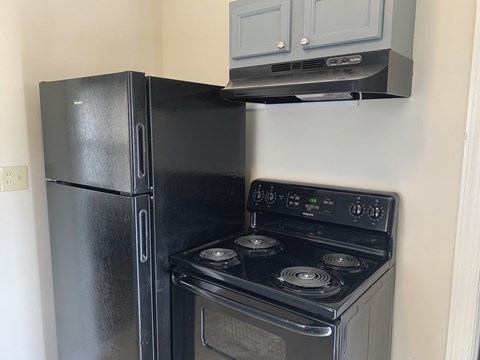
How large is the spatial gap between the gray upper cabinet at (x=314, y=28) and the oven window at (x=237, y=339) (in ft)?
3.09

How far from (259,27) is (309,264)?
0.91m

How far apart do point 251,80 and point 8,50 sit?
1.12 metres

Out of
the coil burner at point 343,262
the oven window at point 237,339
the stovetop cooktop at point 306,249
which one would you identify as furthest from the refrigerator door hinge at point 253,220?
the oven window at point 237,339

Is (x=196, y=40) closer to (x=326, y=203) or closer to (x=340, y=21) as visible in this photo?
(x=340, y=21)

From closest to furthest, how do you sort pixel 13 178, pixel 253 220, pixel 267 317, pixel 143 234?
pixel 267 317, pixel 143 234, pixel 13 178, pixel 253 220

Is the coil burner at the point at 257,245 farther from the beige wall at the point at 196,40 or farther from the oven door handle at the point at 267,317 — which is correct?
the beige wall at the point at 196,40

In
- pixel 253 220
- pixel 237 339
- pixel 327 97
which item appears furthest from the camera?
pixel 253 220

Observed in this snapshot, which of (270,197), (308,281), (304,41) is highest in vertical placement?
(304,41)

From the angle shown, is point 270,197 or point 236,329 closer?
point 236,329

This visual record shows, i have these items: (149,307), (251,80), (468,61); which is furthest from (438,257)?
(149,307)

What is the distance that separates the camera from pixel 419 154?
1369 mm

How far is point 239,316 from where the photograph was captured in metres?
1.20

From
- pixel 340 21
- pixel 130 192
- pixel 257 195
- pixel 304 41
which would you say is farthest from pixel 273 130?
pixel 130 192

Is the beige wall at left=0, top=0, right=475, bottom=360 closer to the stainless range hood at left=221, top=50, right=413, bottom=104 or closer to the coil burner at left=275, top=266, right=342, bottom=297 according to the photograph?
the stainless range hood at left=221, top=50, right=413, bottom=104
